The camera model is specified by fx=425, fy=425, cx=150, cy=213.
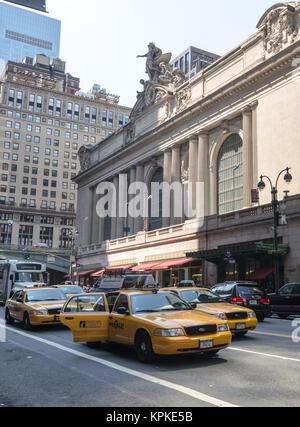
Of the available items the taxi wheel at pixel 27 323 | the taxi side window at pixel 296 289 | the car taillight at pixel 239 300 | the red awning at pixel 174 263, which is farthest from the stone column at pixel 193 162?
the taxi wheel at pixel 27 323

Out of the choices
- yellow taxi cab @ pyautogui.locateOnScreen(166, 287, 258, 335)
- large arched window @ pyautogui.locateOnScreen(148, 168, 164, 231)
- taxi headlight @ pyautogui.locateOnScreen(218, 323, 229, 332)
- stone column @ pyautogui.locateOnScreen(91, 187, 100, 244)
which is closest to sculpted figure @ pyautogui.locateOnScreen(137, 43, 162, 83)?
large arched window @ pyautogui.locateOnScreen(148, 168, 164, 231)

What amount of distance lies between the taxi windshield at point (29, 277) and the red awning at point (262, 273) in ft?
49.1

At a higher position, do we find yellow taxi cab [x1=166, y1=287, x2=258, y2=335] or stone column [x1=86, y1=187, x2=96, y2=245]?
stone column [x1=86, y1=187, x2=96, y2=245]

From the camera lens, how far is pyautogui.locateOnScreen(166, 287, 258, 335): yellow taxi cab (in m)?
11.6

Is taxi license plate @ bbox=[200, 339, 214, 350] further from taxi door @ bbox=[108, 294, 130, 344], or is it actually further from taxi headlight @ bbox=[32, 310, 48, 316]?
taxi headlight @ bbox=[32, 310, 48, 316]

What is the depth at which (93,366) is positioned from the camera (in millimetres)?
8578

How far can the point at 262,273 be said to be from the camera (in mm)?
30375

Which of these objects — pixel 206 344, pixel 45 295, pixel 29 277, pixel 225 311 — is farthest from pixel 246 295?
pixel 29 277

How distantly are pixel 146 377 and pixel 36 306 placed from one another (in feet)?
27.9

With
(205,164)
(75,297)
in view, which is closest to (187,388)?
(75,297)

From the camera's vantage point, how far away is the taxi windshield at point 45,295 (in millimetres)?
15945

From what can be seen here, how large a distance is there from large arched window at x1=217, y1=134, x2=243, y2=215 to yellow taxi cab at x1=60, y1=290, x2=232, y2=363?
1123 inches

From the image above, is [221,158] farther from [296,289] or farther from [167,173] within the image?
[296,289]
